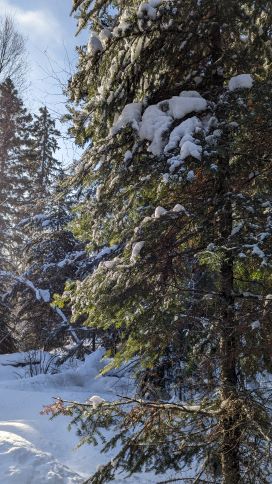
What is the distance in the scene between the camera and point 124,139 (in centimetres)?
403

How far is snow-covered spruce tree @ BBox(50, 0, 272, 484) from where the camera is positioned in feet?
11.4

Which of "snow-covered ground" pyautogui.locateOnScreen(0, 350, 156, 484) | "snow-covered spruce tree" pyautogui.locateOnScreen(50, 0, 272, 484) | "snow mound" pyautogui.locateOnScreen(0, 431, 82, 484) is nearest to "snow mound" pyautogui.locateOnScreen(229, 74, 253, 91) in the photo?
"snow-covered spruce tree" pyautogui.locateOnScreen(50, 0, 272, 484)

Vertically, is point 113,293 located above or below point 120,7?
below

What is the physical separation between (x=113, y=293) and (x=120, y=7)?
303 centimetres

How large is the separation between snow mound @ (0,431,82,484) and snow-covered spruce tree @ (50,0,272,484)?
1578mm

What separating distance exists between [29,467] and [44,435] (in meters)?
1.63

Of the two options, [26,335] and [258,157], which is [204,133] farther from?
[26,335]

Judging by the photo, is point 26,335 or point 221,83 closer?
point 221,83

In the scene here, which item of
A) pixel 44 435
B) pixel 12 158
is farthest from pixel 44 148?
pixel 44 435

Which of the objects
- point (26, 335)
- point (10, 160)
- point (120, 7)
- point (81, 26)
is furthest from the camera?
point (10, 160)

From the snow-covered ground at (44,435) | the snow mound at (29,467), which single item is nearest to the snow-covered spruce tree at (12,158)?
the snow-covered ground at (44,435)

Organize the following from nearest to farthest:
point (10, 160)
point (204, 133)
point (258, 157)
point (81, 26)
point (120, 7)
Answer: point (204, 133) < point (258, 157) < point (81, 26) < point (120, 7) < point (10, 160)

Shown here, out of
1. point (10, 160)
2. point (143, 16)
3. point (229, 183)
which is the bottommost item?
point (229, 183)

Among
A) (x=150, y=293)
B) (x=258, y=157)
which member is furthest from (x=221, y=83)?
(x=150, y=293)
